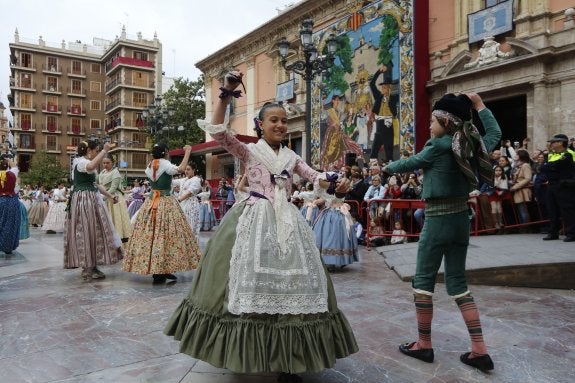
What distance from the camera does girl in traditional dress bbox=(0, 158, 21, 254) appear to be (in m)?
8.14

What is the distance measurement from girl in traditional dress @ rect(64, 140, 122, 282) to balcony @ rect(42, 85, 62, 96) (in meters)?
58.3

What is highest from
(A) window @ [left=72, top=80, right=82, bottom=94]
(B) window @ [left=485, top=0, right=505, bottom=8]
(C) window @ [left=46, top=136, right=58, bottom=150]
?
(A) window @ [left=72, top=80, right=82, bottom=94]

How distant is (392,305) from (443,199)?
1890 millimetres

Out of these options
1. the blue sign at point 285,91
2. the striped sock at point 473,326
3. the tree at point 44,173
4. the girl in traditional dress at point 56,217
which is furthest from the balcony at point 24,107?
the striped sock at point 473,326

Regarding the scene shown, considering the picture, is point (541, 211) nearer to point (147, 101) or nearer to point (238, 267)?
point (238, 267)

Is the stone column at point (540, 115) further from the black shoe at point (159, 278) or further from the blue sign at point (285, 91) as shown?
the blue sign at point (285, 91)

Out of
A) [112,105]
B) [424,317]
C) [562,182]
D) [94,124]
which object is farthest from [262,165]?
[94,124]

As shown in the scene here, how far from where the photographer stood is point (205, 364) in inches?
124

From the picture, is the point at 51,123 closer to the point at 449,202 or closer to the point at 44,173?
the point at 44,173

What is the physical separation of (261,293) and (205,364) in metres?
0.89

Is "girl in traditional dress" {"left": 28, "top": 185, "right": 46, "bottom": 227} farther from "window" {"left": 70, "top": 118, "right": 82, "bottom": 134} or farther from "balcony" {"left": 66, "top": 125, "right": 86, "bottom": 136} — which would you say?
"window" {"left": 70, "top": 118, "right": 82, "bottom": 134}

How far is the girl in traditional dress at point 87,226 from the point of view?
236 inches

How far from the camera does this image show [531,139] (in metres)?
11.9

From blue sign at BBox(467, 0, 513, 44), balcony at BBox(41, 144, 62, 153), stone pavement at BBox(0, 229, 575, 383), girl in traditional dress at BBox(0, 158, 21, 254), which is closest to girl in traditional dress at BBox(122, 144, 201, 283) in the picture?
stone pavement at BBox(0, 229, 575, 383)
